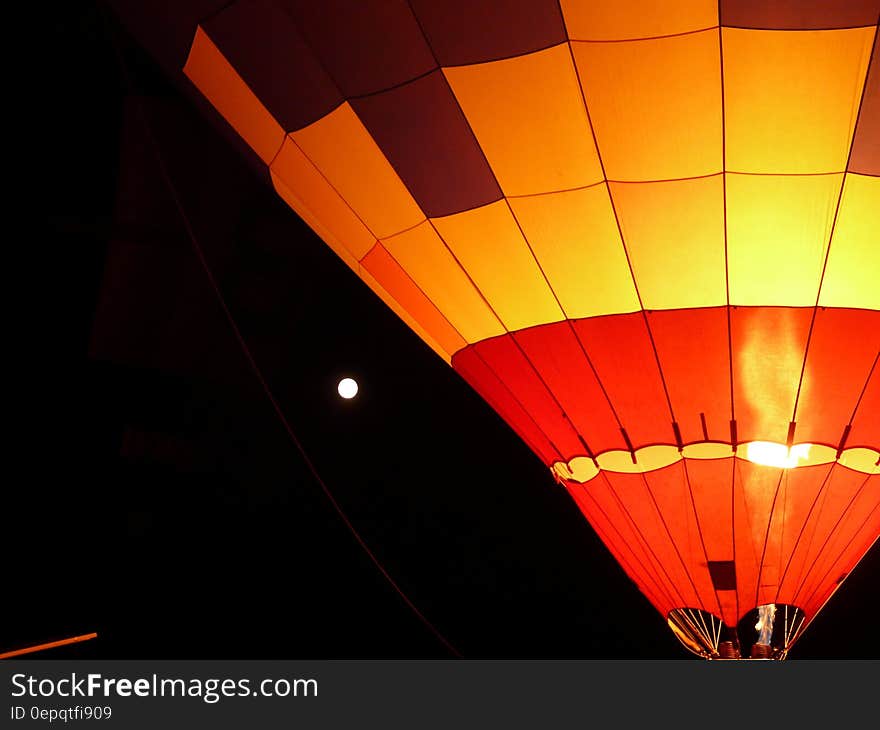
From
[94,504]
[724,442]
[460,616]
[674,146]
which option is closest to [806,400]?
[724,442]

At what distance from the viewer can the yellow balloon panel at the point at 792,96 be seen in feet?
5.11

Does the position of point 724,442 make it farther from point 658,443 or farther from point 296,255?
point 296,255

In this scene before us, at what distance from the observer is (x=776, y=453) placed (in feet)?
6.14

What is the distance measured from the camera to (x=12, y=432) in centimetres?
299

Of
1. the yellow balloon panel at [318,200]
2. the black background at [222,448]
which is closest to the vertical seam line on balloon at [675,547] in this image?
the yellow balloon panel at [318,200]

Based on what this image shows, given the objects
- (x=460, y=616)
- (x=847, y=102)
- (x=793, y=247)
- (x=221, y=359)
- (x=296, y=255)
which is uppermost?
(x=296, y=255)

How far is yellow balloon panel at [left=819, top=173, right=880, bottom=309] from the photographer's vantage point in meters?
1.69

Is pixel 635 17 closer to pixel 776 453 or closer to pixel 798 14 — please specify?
pixel 798 14

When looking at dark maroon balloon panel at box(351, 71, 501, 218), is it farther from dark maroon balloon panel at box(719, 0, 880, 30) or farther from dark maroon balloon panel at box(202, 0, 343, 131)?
dark maroon balloon panel at box(719, 0, 880, 30)

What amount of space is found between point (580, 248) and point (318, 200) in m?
0.59

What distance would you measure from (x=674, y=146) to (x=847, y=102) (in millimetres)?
280

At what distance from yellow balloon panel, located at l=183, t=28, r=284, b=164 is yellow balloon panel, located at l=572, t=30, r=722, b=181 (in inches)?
27.1

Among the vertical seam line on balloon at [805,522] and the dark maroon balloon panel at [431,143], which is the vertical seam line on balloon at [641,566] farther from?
the dark maroon balloon panel at [431,143]

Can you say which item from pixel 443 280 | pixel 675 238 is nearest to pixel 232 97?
pixel 443 280
